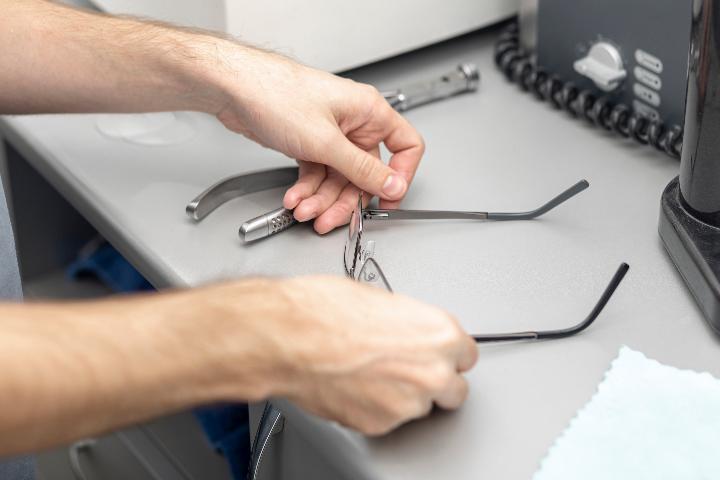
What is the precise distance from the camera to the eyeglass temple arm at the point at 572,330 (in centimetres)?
69

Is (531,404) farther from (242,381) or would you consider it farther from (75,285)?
(75,285)

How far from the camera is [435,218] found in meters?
0.84

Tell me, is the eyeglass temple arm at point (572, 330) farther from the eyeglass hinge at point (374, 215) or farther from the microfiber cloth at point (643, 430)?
the eyeglass hinge at point (374, 215)

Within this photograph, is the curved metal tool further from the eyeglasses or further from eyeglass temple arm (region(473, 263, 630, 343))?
Result: eyeglass temple arm (region(473, 263, 630, 343))

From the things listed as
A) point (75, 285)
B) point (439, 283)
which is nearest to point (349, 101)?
point (439, 283)

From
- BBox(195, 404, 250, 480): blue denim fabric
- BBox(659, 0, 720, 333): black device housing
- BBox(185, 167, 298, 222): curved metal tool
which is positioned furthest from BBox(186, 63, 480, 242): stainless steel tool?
BBox(659, 0, 720, 333): black device housing

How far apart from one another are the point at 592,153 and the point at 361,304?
0.43 m

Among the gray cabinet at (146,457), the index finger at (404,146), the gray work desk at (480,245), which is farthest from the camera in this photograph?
the gray cabinet at (146,457)

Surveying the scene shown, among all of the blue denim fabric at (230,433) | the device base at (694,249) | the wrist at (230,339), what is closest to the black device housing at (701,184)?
the device base at (694,249)

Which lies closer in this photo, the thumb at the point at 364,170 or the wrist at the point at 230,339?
the wrist at the point at 230,339

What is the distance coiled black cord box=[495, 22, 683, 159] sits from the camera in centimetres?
91

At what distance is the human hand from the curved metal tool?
27cm

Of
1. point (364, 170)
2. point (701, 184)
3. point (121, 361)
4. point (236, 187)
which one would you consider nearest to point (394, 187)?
point (364, 170)

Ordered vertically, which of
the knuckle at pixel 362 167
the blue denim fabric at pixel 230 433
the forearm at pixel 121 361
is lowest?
the blue denim fabric at pixel 230 433
